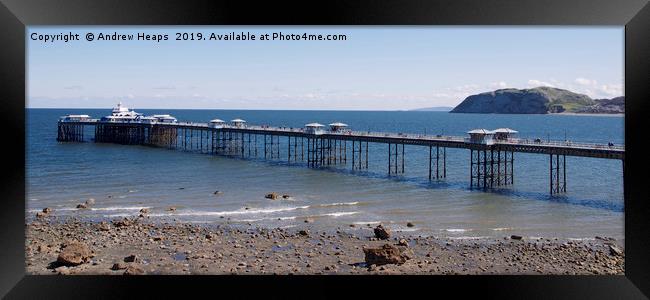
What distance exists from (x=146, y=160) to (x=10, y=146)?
30.3 meters

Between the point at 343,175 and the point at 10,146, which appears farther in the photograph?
the point at 343,175

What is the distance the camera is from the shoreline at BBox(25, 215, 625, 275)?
1264 cm

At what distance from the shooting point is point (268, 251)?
14.2m

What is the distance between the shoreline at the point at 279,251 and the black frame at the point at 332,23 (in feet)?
8.24

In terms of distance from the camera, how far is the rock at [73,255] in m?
12.6

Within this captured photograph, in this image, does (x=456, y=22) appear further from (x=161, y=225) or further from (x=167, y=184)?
(x=167, y=184)

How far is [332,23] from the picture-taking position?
373 inches

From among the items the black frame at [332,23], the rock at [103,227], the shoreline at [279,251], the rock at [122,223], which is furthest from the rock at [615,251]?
the rock at [103,227]

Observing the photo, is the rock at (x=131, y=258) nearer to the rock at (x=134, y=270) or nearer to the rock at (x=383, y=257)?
the rock at (x=134, y=270)

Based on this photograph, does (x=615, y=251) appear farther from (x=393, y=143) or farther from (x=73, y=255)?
(x=393, y=143)

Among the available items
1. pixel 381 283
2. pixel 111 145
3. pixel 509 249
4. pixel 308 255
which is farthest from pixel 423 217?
pixel 111 145

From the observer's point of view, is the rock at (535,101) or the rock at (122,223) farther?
the rock at (535,101)

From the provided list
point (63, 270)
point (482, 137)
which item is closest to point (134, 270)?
point (63, 270)

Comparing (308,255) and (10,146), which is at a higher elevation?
(10,146)
